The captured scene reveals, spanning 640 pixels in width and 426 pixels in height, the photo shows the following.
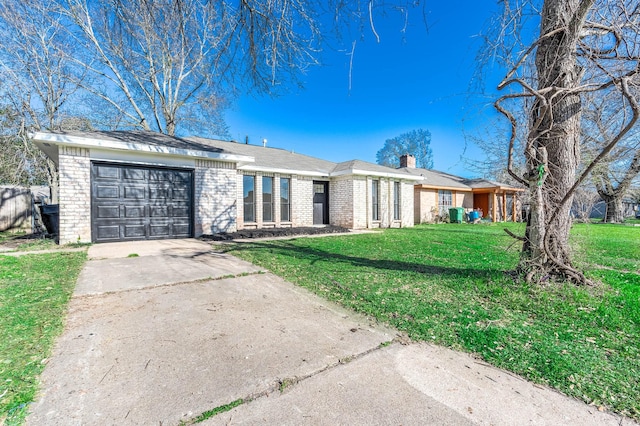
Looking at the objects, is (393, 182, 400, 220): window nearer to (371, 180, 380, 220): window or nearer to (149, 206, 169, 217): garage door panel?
(371, 180, 380, 220): window

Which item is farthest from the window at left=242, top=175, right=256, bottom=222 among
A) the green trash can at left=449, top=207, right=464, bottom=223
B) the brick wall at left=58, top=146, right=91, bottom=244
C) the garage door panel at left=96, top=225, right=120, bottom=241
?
the green trash can at left=449, top=207, right=464, bottom=223

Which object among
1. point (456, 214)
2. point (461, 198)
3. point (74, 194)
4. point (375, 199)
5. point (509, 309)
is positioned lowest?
point (509, 309)

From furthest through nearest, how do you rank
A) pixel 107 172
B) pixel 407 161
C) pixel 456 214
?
pixel 407 161, pixel 456 214, pixel 107 172

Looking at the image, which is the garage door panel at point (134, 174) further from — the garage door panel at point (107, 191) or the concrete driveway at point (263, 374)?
the concrete driveway at point (263, 374)

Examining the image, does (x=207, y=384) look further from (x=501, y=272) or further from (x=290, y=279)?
(x=501, y=272)

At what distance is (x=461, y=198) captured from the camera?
20891mm

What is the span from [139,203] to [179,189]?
1.17 meters

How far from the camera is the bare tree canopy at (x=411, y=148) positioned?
42.8 m

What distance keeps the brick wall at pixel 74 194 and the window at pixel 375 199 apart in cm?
1065

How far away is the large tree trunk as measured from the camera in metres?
3.71

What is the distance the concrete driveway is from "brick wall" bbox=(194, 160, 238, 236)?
6.16m

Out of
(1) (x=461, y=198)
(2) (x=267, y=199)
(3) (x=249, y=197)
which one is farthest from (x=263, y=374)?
(1) (x=461, y=198)

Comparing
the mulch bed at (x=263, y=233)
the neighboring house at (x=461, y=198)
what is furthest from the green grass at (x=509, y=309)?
the neighboring house at (x=461, y=198)

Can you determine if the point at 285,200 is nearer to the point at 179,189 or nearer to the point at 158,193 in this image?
the point at 179,189
